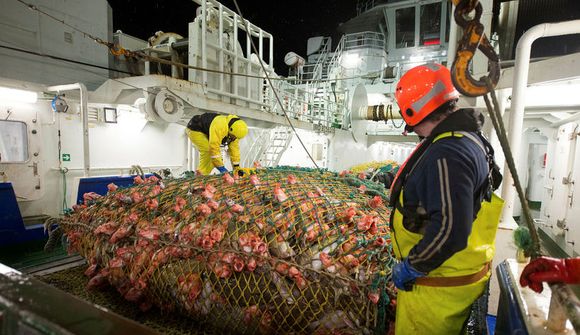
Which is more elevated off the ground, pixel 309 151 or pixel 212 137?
pixel 212 137

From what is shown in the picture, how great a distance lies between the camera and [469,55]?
4.83 feet

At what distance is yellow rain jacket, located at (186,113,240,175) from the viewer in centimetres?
538

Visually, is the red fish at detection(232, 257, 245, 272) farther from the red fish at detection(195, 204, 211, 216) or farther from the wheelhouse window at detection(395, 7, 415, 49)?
the wheelhouse window at detection(395, 7, 415, 49)

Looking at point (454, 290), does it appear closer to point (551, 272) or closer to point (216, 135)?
point (551, 272)

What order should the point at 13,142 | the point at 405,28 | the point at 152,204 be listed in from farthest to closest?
Answer: the point at 405,28, the point at 13,142, the point at 152,204

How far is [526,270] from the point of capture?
1.44m

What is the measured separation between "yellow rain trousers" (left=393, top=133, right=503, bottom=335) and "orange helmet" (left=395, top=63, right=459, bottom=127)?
1.61 ft

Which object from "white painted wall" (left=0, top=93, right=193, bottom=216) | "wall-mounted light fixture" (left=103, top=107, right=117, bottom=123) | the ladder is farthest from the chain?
the ladder

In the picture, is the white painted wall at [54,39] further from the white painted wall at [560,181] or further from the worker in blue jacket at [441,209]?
the white painted wall at [560,181]

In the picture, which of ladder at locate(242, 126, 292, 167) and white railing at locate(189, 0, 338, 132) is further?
ladder at locate(242, 126, 292, 167)

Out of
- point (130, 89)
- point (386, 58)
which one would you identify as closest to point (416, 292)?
point (130, 89)

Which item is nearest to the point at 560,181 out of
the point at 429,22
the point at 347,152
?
the point at 347,152

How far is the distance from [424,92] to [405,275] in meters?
1.04

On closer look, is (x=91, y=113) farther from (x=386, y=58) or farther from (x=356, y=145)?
(x=386, y=58)
